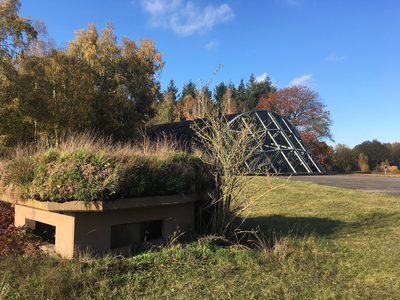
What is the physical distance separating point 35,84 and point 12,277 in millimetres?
10010

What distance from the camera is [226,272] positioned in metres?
4.40

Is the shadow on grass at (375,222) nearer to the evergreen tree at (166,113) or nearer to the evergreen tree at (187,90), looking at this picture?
the evergreen tree at (166,113)

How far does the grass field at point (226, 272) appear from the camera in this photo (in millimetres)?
3553

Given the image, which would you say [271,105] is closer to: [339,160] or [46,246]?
[339,160]

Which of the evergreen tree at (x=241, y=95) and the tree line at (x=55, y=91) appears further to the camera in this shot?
the evergreen tree at (x=241, y=95)

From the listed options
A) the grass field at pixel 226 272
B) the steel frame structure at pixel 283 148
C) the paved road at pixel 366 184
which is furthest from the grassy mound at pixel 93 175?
the steel frame structure at pixel 283 148

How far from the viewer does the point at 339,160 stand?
1895 inches

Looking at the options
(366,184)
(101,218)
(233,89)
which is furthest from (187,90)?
(101,218)

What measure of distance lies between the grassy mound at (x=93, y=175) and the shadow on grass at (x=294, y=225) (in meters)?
3.00

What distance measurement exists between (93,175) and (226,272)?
2.47m

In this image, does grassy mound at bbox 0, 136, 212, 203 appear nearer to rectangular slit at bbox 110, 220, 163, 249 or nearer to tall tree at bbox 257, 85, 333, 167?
rectangular slit at bbox 110, 220, 163, 249

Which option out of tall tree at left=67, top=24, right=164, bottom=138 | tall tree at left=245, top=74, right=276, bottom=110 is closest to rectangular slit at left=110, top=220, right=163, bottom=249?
tall tree at left=67, top=24, right=164, bottom=138

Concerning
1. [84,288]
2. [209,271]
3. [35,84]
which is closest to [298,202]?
[209,271]

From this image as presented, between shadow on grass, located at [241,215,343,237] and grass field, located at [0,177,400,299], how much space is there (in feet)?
0.79
